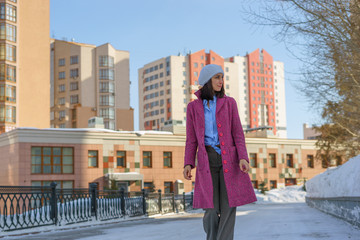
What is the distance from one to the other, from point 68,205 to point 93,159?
1008 inches

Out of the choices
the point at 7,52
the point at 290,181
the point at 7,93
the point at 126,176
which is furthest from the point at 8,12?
the point at 290,181

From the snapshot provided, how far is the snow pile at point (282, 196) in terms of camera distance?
4062cm

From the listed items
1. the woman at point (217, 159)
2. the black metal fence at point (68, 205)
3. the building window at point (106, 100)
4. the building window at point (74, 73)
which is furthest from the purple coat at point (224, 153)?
the building window at point (74, 73)

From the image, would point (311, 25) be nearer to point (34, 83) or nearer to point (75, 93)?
point (34, 83)

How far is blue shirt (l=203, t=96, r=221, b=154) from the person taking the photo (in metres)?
4.48

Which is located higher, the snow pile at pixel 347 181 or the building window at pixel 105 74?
the building window at pixel 105 74

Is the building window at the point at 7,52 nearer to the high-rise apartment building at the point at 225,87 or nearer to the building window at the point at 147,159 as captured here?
the building window at the point at 147,159

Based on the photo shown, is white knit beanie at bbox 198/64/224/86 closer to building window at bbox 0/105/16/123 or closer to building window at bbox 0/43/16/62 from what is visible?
building window at bbox 0/105/16/123

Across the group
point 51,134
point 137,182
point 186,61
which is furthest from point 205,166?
point 186,61

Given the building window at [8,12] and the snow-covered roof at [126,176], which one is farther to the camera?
the building window at [8,12]

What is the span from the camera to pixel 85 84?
7606 cm

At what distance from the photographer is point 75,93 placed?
75688 mm

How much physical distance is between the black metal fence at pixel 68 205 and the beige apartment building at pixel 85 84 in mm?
55414

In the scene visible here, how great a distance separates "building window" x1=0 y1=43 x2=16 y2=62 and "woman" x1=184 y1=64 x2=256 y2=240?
167 ft
